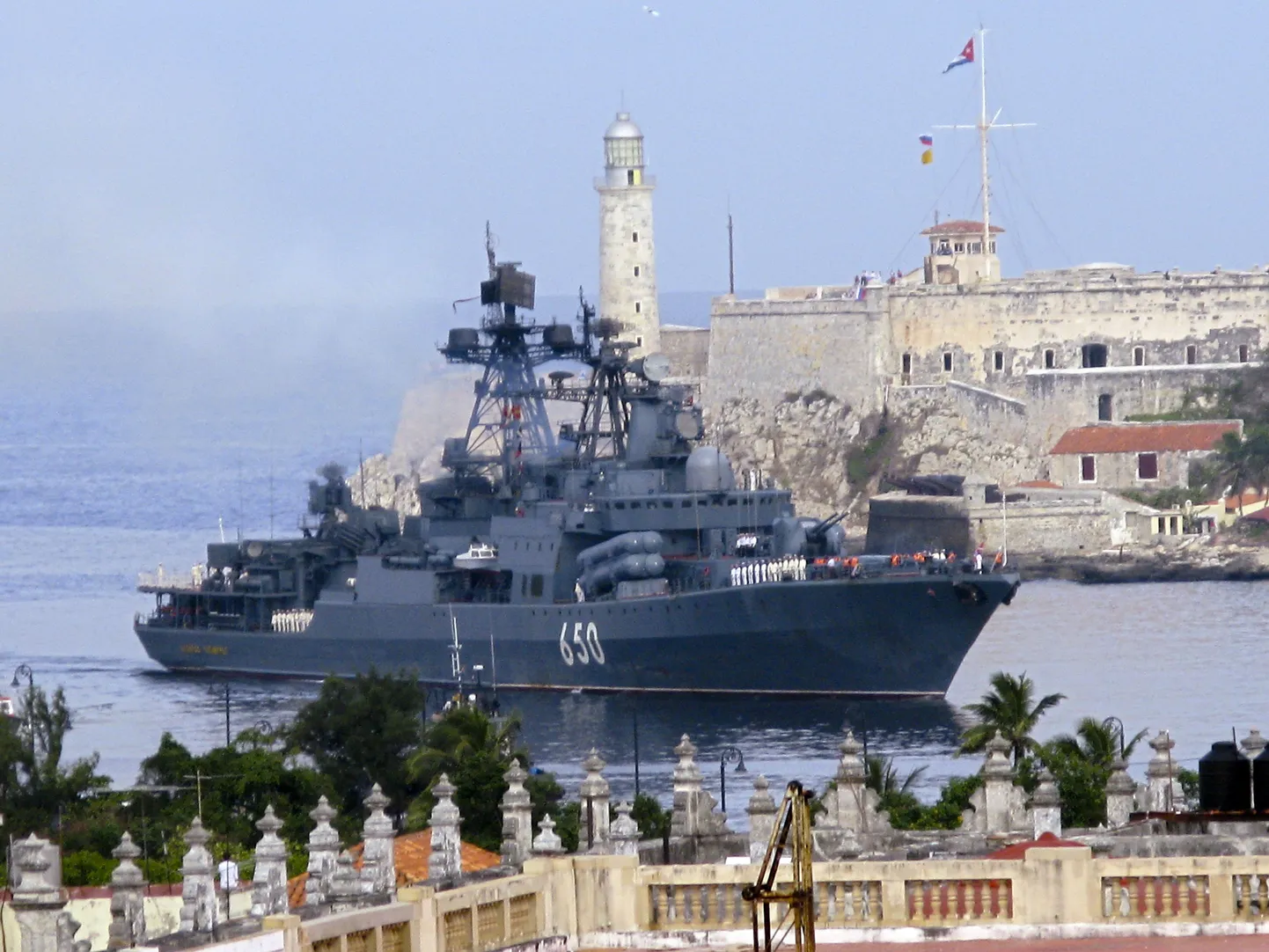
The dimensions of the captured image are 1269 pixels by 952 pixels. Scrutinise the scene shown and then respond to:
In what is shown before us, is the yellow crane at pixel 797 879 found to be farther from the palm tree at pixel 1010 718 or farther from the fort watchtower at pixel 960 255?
the fort watchtower at pixel 960 255

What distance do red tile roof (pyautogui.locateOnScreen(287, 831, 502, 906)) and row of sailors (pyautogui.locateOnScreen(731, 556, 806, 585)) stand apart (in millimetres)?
28414

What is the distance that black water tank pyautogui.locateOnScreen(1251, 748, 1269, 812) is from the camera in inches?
711

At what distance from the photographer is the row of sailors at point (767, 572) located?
57.5m

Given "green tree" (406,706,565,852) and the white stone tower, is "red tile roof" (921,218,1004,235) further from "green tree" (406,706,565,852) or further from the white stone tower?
"green tree" (406,706,565,852)

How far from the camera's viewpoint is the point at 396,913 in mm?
16047

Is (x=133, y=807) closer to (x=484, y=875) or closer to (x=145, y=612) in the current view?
(x=484, y=875)

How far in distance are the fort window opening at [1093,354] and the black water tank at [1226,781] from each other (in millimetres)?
75307

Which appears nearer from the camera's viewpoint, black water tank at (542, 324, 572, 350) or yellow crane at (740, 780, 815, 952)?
yellow crane at (740, 780, 815, 952)

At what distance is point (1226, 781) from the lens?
18.1 m

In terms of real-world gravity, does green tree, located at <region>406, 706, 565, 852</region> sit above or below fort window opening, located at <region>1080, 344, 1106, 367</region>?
below

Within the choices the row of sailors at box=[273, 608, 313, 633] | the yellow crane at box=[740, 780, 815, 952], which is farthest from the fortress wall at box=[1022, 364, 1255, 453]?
the yellow crane at box=[740, 780, 815, 952]

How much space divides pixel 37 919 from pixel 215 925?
1.44m

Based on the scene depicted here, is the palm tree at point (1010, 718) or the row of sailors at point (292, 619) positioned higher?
the row of sailors at point (292, 619)

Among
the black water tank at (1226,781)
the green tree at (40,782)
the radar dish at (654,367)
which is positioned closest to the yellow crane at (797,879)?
the black water tank at (1226,781)
